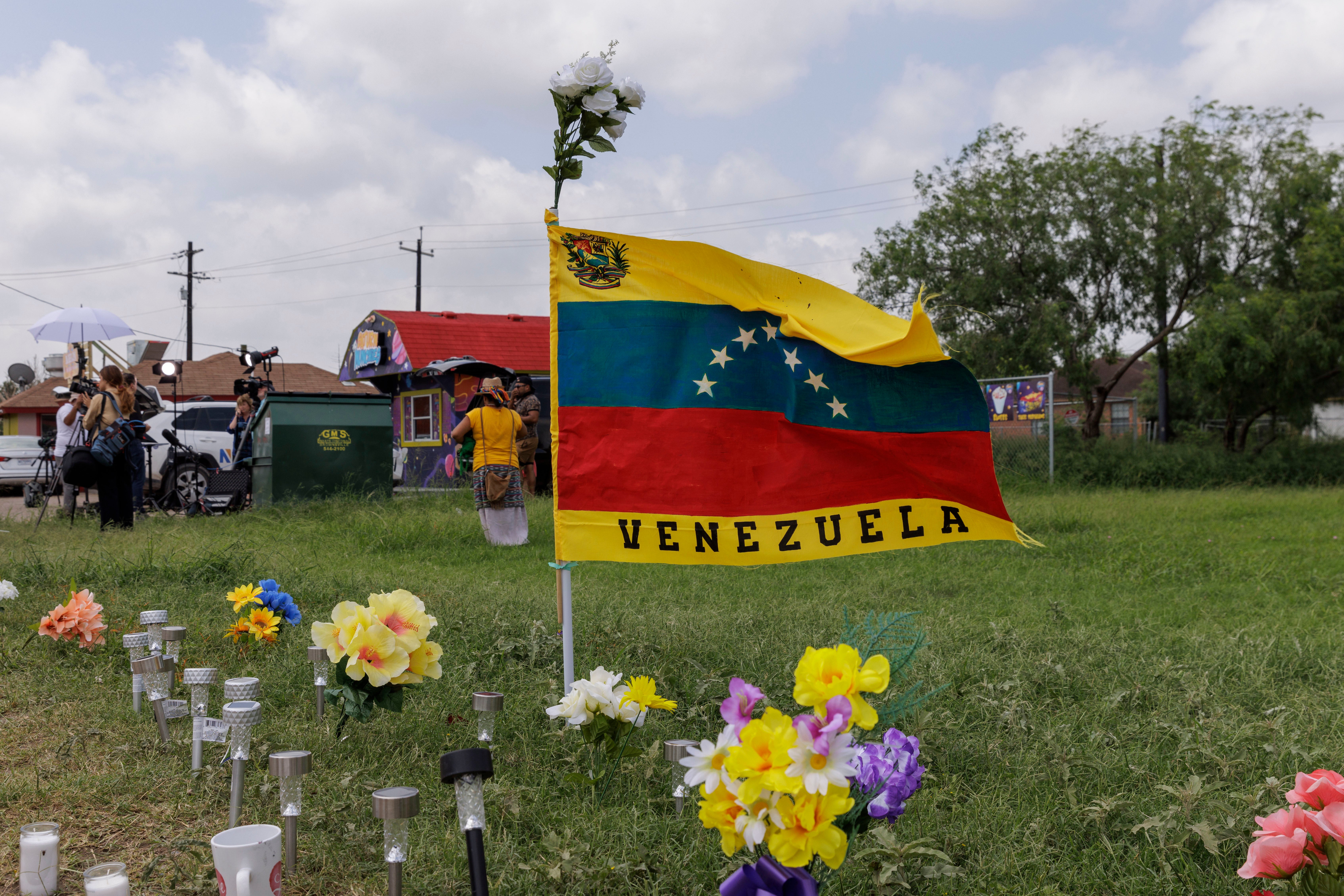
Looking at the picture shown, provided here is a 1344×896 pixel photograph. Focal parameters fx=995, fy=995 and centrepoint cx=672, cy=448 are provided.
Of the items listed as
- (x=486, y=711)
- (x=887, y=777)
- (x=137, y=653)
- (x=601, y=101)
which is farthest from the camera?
(x=601, y=101)

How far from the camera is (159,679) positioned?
3.37m

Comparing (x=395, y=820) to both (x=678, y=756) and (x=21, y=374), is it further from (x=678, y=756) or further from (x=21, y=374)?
(x=21, y=374)

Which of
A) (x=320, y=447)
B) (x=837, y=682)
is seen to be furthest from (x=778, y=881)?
(x=320, y=447)

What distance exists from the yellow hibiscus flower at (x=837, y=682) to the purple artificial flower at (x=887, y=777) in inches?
10.7

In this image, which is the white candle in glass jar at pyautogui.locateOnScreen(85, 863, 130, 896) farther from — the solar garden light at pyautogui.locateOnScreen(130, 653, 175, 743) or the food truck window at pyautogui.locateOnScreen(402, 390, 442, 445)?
the food truck window at pyautogui.locateOnScreen(402, 390, 442, 445)

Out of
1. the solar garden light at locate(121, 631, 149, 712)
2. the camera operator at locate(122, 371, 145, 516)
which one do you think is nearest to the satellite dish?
the camera operator at locate(122, 371, 145, 516)

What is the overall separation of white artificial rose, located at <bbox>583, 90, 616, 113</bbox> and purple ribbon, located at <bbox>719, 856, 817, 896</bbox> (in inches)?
116

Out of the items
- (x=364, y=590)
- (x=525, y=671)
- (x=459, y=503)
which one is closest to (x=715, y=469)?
(x=525, y=671)

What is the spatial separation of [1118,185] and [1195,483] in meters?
6.68

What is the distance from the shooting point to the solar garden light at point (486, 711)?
3021mm

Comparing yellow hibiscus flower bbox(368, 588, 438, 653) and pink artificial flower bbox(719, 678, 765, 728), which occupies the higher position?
pink artificial flower bbox(719, 678, 765, 728)

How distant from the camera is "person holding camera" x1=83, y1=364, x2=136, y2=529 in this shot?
33.6 feet

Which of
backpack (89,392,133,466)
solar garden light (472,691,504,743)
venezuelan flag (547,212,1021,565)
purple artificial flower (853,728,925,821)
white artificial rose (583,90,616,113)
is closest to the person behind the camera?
purple artificial flower (853,728,925,821)

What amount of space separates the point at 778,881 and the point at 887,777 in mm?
398
